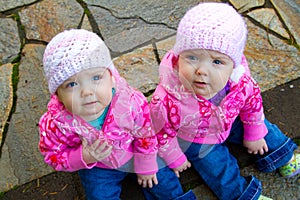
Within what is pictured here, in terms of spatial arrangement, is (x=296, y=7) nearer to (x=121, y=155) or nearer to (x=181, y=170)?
(x=181, y=170)

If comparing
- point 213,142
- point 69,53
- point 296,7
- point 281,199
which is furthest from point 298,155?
point 69,53

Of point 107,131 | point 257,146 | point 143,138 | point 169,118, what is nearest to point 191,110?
point 169,118

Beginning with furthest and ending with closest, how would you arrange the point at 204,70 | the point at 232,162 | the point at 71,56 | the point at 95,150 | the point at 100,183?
1. the point at 232,162
2. the point at 100,183
3. the point at 95,150
4. the point at 204,70
5. the point at 71,56

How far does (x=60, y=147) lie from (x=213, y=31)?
0.67 meters

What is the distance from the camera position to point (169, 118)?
66.3 inches

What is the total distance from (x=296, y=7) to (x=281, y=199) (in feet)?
3.57

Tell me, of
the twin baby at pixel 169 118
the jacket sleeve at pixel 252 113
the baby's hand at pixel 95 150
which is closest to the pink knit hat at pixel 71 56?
the twin baby at pixel 169 118

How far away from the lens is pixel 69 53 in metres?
1.43

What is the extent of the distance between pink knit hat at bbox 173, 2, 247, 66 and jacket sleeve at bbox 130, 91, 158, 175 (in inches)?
9.0

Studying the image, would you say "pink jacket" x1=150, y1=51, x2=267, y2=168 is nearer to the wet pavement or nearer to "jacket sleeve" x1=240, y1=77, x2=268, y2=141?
"jacket sleeve" x1=240, y1=77, x2=268, y2=141

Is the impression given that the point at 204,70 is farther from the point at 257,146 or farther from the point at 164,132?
the point at 257,146

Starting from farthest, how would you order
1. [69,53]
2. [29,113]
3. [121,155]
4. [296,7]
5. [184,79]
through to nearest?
[296,7]
[29,113]
[121,155]
[184,79]
[69,53]

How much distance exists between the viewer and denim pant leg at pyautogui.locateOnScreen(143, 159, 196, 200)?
1.84m

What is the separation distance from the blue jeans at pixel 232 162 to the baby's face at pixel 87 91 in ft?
1.37
